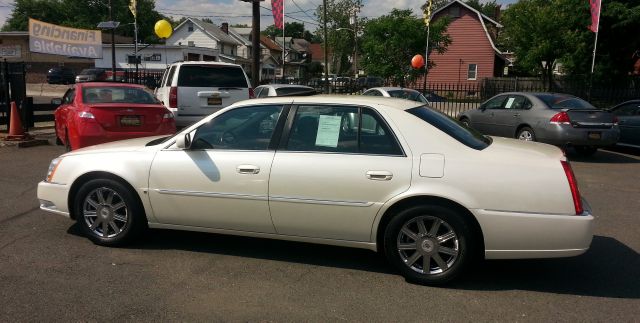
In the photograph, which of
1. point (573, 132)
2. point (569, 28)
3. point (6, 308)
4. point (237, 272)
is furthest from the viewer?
point (569, 28)

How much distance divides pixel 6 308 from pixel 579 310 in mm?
4124

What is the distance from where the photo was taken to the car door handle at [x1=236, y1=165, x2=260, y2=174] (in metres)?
4.44

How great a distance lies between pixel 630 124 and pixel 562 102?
6.69 feet

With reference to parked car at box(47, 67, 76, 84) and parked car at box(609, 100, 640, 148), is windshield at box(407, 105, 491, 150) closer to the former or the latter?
parked car at box(609, 100, 640, 148)

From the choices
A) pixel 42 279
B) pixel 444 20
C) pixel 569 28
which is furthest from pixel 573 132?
pixel 444 20

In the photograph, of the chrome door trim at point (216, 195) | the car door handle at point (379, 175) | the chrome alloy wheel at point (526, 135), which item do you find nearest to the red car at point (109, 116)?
the chrome door trim at point (216, 195)

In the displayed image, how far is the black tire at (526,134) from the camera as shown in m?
11.6

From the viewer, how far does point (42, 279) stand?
4.21m

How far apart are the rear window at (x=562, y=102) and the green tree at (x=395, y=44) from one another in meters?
20.2

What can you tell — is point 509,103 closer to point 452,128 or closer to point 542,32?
point 452,128

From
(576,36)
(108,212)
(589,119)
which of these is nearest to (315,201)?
(108,212)

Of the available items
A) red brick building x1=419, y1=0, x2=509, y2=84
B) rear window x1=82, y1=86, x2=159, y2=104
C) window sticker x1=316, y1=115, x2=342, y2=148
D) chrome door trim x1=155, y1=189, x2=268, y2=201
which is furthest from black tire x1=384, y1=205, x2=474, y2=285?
red brick building x1=419, y1=0, x2=509, y2=84

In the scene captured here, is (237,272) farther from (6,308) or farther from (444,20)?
(444,20)

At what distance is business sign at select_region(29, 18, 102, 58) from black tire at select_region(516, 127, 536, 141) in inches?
635
